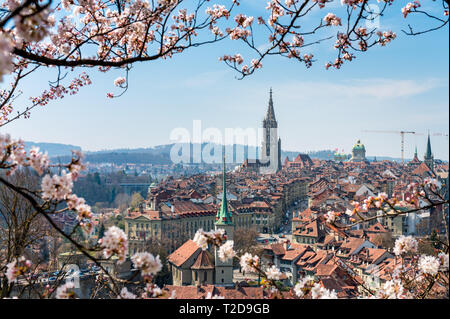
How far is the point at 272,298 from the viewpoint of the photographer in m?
2.21

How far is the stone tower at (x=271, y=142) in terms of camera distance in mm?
87875

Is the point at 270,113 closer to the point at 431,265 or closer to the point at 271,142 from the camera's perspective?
the point at 271,142

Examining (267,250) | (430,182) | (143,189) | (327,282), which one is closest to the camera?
(430,182)

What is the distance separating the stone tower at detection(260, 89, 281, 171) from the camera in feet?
288

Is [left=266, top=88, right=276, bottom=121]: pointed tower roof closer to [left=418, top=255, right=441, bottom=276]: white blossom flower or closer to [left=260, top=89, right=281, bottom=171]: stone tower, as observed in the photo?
[left=260, top=89, right=281, bottom=171]: stone tower

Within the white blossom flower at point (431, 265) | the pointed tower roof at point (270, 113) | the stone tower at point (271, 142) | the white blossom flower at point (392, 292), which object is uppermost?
the pointed tower roof at point (270, 113)

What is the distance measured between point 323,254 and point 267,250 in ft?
11.1

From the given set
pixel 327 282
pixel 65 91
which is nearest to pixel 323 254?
pixel 327 282

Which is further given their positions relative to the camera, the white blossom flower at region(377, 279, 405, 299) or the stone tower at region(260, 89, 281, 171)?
the stone tower at region(260, 89, 281, 171)

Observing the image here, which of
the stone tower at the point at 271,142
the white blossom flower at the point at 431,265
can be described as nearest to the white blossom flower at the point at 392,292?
the white blossom flower at the point at 431,265

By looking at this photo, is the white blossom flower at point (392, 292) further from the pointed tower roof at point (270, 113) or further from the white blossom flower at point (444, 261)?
the pointed tower roof at point (270, 113)

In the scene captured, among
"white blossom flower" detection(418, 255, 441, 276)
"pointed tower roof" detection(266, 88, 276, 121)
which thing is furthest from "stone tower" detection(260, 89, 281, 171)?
"white blossom flower" detection(418, 255, 441, 276)
